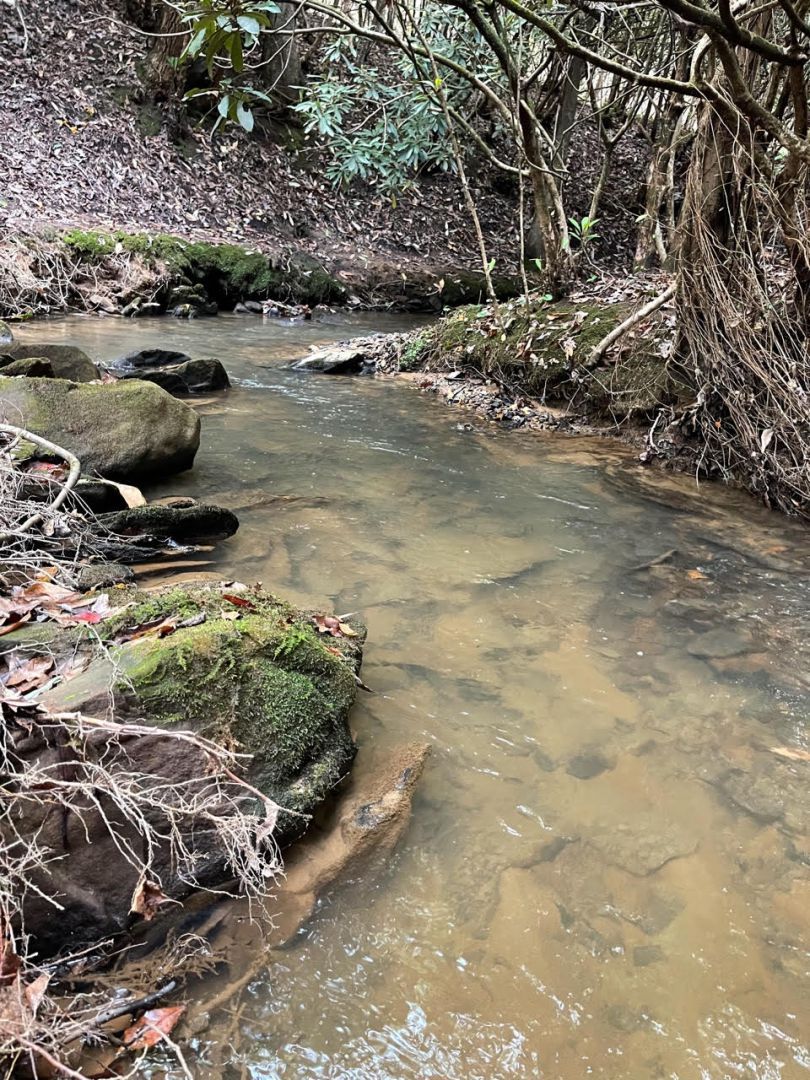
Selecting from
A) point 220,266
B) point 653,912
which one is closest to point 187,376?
point 220,266

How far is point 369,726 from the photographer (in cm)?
272

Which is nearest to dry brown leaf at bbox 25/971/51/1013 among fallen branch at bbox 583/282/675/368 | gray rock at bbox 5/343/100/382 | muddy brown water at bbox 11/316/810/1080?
muddy brown water at bbox 11/316/810/1080

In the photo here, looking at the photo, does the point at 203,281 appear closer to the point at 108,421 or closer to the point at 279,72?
the point at 279,72

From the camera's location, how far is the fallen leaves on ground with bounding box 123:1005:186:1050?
162cm

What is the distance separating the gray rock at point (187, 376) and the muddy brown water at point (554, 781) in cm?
182

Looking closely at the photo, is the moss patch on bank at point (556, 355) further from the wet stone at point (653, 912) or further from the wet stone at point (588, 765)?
the wet stone at point (653, 912)

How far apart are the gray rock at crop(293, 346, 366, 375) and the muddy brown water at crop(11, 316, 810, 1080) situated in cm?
338

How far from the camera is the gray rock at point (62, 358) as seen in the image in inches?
236

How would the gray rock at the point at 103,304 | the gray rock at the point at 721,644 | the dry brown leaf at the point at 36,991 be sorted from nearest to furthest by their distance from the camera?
the dry brown leaf at the point at 36,991 → the gray rock at the point at 721,644 → the gray rock at the point at 103,304

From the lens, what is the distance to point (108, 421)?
15.0 feet

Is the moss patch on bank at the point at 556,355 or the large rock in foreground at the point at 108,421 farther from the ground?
the moss patch on bank at the point at 556,355

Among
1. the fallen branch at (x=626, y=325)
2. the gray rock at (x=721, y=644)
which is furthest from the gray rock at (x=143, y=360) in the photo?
the gray rock at (x=721, y=644)

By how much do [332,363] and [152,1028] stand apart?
7.44 m

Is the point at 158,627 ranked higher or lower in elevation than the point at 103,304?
higher
